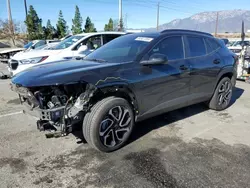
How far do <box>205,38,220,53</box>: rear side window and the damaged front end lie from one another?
2.82 m

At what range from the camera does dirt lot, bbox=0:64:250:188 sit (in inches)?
102

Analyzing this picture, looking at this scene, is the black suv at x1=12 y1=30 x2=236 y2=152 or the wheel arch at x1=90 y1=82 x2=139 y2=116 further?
the wheel arch at x1=90 y1=82 x2=139 y2=116

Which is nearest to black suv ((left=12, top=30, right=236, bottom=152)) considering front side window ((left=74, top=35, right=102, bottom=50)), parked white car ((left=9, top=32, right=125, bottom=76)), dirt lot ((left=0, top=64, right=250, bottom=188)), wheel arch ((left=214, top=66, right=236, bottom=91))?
wheel arch ((left=214, top=66, right=236, bottom=91))

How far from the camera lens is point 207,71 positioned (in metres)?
4.36

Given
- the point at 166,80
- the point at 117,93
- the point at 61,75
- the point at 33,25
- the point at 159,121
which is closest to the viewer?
the point at 61,75

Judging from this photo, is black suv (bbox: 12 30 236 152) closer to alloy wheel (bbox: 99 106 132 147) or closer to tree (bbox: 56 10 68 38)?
alloy wheel (bbox: 99 106 132 147)

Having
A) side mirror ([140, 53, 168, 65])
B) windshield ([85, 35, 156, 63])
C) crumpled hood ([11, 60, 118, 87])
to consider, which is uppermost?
windshield ([85, 35, 156, 63])

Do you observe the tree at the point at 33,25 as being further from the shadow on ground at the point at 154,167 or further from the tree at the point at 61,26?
the shadow on ground at the point at 154,167

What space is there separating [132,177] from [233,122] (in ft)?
8.90

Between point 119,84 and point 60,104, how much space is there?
32.3 inches

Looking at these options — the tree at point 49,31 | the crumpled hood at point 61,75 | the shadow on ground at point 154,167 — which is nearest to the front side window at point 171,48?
the crumpled hood at point 61,75

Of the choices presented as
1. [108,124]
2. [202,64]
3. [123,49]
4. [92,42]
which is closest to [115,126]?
[108,124]

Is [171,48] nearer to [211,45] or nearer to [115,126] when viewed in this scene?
[211,45]

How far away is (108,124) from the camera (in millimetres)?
3156
